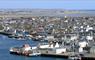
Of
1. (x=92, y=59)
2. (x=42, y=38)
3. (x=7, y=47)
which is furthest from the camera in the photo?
(x=42, y=38)

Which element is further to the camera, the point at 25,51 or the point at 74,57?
the point at 25,51

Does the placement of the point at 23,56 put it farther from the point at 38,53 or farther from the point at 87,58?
the point at 87,58

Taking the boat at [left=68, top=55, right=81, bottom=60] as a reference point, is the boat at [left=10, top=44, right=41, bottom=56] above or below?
below

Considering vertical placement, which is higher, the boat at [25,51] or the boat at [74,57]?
the boat at [74,57]

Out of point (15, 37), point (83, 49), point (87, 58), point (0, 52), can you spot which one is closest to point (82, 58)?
point (87, 58)

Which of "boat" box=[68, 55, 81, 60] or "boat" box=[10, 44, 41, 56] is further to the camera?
"boat" box=[10, 44, 41, 56]

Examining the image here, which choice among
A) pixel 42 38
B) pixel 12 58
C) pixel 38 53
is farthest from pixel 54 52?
pixel 42 38

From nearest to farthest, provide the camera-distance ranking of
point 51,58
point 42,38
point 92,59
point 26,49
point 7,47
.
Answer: point 92,59 → point 51,58 → point 26,49 → point 7,47 → point 42,38

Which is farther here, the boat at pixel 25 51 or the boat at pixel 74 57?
the boat at pixel 25 51

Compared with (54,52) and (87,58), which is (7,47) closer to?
(54,52)

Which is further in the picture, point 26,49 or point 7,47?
point 7,47
